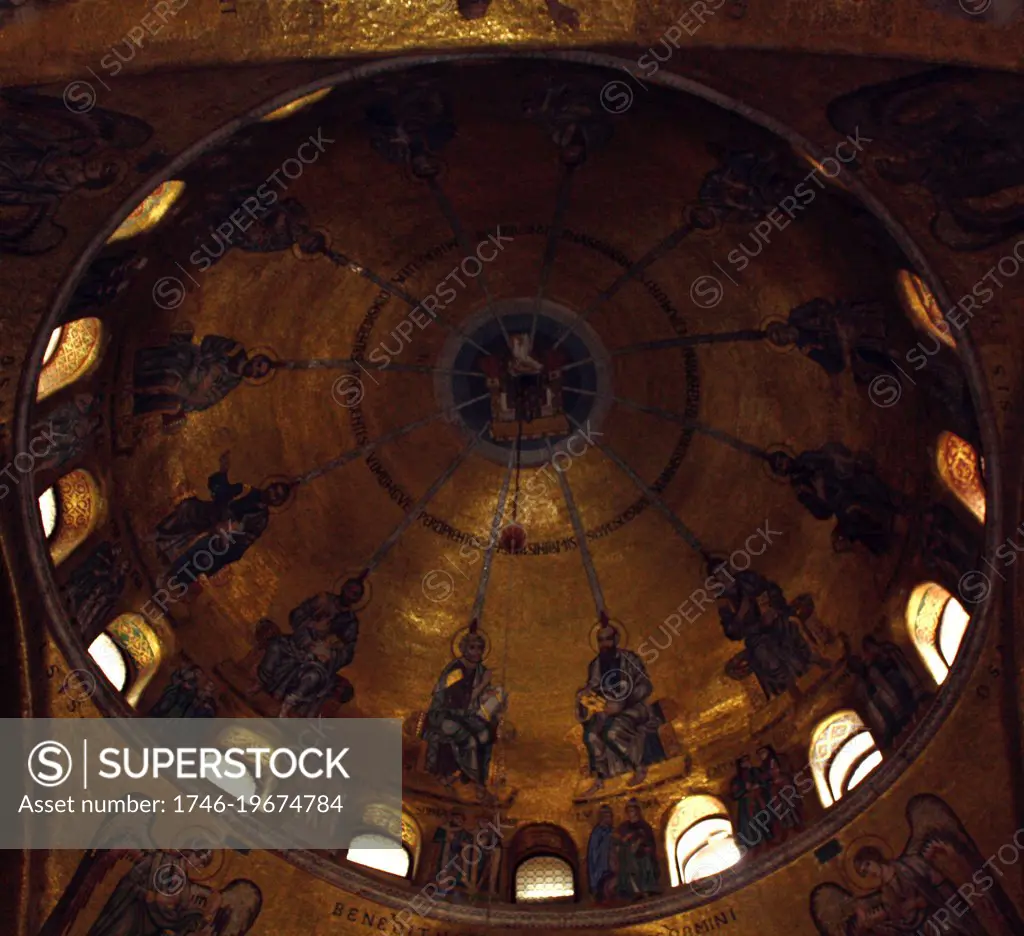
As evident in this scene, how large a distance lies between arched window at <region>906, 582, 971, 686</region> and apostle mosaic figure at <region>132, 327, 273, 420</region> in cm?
839

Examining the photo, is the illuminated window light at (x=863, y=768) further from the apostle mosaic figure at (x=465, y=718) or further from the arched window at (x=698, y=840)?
the apostle mosaic figure at (x=465, y=718)

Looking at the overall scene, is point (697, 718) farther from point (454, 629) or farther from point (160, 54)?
point (160, 54)

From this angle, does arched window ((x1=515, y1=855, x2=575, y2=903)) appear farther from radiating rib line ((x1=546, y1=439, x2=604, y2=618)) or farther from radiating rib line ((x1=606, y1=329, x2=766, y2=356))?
radiating rib line ((x1=606, y1=329, x2=766, y2=356))

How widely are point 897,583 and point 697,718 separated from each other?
3017 mm

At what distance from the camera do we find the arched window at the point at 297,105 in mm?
14406

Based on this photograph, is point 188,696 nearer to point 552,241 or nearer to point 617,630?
point 617,630

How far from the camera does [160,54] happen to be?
44.4 feet

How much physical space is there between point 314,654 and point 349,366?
145 inches

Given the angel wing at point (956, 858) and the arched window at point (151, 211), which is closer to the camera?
the angel wing at point (956, 858)

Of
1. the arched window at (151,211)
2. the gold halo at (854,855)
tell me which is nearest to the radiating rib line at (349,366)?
the arched window at (151,211)

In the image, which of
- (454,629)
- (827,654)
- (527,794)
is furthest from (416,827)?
(827,654)

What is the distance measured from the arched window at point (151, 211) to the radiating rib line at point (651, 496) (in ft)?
20.2

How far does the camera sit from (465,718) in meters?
19.0

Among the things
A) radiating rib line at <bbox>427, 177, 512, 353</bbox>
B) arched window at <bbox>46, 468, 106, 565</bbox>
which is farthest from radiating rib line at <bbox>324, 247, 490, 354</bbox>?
arched window at <bbox>46, 468, 106, 565</bbox>
